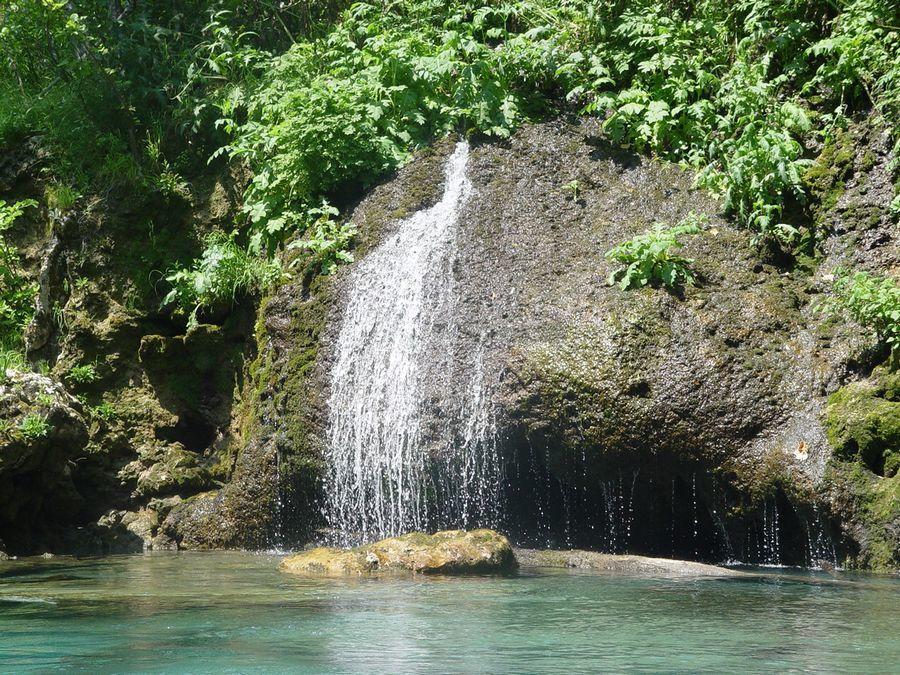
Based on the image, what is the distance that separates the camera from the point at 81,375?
38.3ft

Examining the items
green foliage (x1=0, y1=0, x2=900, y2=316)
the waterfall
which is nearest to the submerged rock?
the waterfall

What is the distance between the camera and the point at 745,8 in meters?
11.0

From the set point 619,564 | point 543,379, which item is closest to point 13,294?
point 543,379

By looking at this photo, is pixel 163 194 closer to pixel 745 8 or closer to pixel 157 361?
pixel 157 361

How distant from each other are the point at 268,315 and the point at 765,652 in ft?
23.9

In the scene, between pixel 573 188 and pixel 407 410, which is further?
pixel 573 188

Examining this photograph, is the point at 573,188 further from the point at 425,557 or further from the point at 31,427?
the point at 31,427

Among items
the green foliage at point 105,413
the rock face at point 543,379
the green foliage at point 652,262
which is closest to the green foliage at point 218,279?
the rock face at point 543,379

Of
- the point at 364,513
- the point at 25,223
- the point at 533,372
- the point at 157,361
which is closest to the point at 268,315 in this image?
the point at 157,361

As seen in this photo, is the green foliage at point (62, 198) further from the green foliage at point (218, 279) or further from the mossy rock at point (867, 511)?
the mossy rock at point (867, 511)

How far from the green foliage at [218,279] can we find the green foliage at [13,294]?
6.61 ft

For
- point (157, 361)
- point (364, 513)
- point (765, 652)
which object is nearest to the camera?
point (765, 652)

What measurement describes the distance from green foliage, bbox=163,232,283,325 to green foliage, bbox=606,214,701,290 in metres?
4.06

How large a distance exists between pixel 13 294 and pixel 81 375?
5.36ft
